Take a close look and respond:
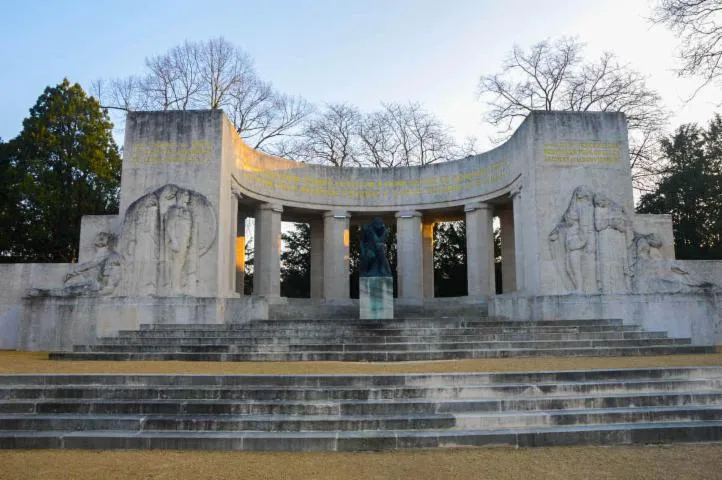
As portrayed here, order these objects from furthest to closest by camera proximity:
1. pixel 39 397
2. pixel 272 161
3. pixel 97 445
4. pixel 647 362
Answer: pixel 272 161 → pixel 647 362 → pixel 39 397 → pixel 97 445

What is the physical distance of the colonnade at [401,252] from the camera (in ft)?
74.7

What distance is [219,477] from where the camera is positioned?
224 inches

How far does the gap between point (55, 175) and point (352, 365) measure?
21577mm

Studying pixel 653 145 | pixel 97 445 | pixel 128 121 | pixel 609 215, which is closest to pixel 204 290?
pixel 128 121

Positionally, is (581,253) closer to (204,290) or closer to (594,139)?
(594,139)

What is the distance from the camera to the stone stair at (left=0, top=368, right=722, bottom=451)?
6.90 meters

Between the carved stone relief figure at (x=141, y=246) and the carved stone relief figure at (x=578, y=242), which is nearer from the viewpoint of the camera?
the carved stone relief figure at (x=141, y=246)

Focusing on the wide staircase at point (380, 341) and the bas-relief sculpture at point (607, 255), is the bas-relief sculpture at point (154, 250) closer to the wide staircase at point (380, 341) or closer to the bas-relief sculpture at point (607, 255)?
the wide staircase at point (380, 341)

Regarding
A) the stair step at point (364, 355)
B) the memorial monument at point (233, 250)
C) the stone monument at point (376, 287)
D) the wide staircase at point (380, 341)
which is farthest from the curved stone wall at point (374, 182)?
the stair step at point (364, 355)

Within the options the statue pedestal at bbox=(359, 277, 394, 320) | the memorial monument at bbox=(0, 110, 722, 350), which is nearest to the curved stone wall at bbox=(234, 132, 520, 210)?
the memorial monument at bbox=(0, 110, 722, 350)

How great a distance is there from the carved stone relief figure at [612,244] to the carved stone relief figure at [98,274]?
15.1 m

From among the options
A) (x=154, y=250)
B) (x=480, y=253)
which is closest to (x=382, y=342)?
(x=154, y=250)

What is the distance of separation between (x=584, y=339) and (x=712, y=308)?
5.77 metres

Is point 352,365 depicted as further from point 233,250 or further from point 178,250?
point 233,250
